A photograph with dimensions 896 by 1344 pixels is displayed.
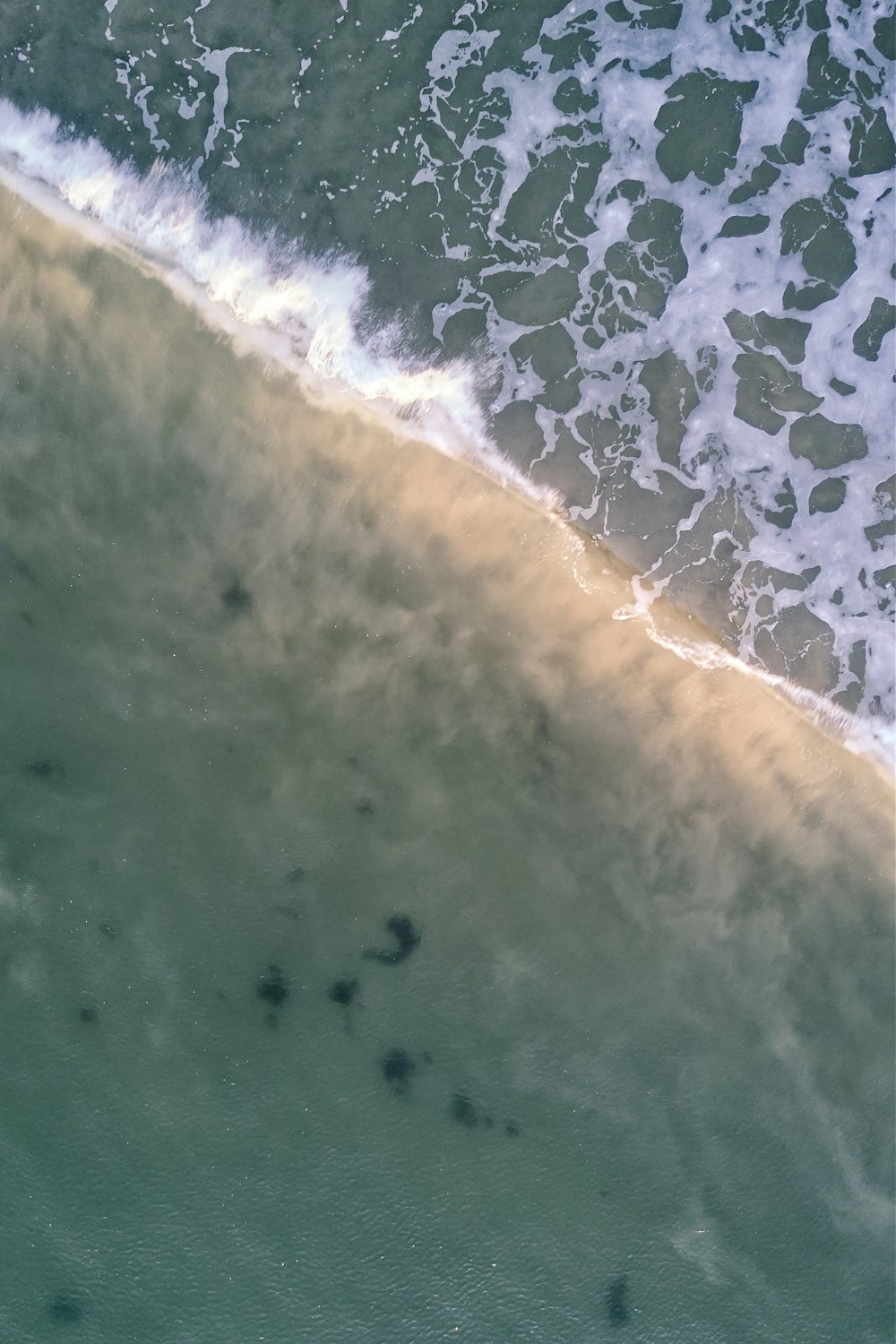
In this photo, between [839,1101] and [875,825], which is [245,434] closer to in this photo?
[875,825]

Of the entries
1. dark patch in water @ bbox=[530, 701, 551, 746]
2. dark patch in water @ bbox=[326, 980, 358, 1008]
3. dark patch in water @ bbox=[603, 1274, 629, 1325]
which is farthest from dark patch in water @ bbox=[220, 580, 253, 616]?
dark patch in water @ bbox=[603, 1274, 629, 1325]

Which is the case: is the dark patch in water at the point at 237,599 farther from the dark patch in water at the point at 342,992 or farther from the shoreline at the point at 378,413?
the dark patch in water at the point at 342,992

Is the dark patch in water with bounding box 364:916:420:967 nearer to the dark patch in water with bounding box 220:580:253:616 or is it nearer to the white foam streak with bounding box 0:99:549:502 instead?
the dark patch in water with bounding box 220:580:253:616

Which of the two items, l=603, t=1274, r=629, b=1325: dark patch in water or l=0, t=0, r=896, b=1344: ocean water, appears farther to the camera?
l=603, t=1274, r=629, b=1325: dark patch in water

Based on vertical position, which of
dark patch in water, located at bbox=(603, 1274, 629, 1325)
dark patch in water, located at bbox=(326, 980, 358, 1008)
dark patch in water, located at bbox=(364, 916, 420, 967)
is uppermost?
dark patch in water, located at bbox=(364, 916, 420, 967)

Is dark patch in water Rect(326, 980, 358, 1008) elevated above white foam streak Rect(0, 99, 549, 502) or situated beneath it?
situated beneath

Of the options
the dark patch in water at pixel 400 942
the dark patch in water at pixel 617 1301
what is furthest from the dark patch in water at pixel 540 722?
the dark patch in water at pixel 617 1301

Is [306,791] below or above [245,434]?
below

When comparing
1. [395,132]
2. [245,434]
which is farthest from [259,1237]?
[395,132]
